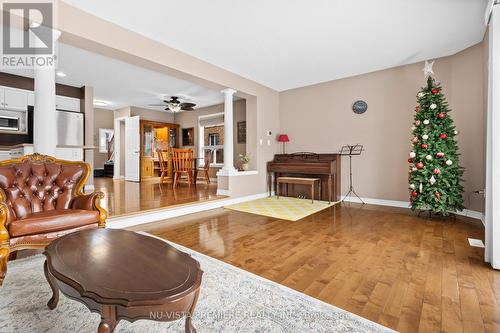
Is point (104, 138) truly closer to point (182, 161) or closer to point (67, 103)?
point (67, 103)

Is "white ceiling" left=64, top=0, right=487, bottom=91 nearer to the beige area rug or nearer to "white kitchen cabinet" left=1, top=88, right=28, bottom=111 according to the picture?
the beige area rug

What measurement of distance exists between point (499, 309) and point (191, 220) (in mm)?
3352

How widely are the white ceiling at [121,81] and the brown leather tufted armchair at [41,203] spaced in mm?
2561

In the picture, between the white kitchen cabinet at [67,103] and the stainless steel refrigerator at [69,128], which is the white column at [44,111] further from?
the white kitchen cabinet at [67,103]

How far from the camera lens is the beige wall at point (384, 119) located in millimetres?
3922

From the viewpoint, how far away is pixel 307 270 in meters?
2.07

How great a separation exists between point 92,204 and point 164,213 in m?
1.48

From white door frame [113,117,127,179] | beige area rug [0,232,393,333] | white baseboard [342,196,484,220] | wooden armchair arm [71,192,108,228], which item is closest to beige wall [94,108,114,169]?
white door frame [113,117,127,179]

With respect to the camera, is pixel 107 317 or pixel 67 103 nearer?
pixel 107 317

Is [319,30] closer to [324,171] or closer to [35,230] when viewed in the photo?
[324,171]

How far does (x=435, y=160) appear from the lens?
12.3 feet

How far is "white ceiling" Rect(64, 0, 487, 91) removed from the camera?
2.86 meters

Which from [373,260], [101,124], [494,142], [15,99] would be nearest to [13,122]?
[15,99]

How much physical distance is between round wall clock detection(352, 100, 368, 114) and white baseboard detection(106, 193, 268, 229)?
313cm
